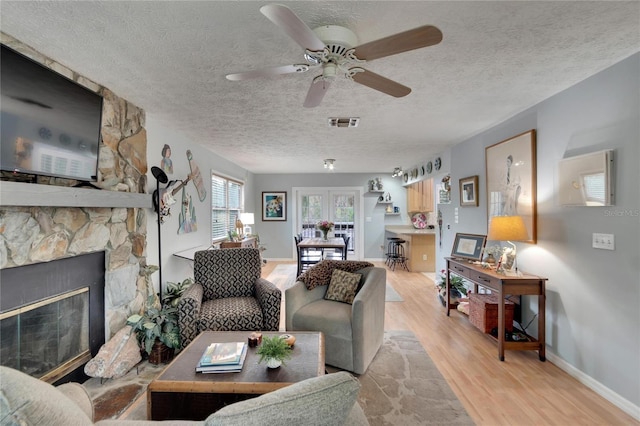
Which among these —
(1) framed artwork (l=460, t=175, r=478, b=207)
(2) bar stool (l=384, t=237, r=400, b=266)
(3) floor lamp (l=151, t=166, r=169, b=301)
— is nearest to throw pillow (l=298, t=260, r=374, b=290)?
(3) floor lamp (l=151, t=166, r=169, b=301)

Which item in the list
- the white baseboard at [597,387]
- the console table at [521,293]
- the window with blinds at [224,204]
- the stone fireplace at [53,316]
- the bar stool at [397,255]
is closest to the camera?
the stone fireplace at [53,316]

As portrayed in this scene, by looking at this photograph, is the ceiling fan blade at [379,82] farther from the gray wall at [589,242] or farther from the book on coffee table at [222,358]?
the book on coffee table at [222,358]

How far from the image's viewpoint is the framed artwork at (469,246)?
140 inches

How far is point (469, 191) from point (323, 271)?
242 centimetres

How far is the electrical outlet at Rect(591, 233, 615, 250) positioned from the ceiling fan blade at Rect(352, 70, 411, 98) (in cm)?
184

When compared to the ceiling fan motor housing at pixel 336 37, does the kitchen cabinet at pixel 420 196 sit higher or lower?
lower

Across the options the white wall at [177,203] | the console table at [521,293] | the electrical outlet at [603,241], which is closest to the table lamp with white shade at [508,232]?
the console table at [521,293]

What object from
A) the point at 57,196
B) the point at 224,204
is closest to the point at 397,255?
the point at 224,204

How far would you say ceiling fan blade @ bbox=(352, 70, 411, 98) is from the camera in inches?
68.1

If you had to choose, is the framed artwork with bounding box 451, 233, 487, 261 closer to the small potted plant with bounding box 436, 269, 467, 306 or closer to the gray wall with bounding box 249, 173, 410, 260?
the small potted plant with bounding box 436, 269, 467, 306

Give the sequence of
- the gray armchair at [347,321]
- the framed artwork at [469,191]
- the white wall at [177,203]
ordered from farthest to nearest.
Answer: the framed artwork at [469,191], the white wall at [177,203], the gray armchair at [347,321]

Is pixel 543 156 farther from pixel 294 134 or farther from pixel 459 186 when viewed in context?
pixel 294 134

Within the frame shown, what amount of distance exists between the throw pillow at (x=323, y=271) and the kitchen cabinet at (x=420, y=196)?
4.53 m

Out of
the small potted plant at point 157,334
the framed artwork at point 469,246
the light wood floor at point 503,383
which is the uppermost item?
the framed artwork at point 469,246
